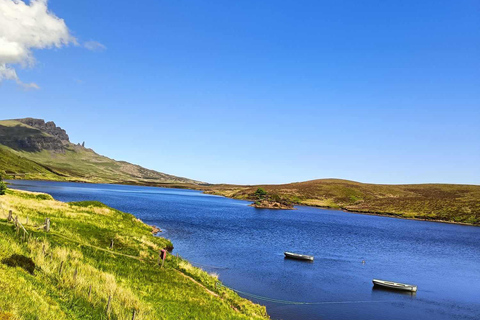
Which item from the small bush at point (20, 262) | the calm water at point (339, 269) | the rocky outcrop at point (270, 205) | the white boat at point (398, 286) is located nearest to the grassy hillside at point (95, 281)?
the small bush at point (20, 262)

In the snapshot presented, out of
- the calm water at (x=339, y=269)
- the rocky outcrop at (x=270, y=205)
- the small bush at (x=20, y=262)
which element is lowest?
the calm water at (x=339, y=269)

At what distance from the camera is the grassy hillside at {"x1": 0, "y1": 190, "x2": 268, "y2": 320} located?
1858cm

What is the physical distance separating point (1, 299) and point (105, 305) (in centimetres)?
628

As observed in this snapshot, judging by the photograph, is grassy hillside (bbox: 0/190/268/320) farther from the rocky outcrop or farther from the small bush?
the rocky outcrop

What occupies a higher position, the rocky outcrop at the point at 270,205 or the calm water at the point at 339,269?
the rocky outcrop at the point at 270,205

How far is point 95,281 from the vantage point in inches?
952

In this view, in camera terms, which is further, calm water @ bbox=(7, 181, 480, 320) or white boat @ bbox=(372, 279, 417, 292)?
white boat @ bbox=(372, 279, 417, 292)

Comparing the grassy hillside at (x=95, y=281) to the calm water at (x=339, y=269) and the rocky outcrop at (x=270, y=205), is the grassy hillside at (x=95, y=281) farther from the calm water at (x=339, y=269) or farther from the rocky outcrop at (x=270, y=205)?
the rocky outcrop at (x=270, y=205)

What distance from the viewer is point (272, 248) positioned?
72.6m

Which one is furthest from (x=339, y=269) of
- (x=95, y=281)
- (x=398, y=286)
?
(x=95, y=281)

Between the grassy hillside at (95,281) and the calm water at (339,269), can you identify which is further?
the calm water at (339,269)

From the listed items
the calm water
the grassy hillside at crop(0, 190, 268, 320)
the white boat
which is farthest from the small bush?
the white boat

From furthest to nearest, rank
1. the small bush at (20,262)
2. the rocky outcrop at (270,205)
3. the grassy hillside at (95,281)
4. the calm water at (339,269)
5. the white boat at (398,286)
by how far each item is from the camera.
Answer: the rocky outcrop at (270,205) → the white boat at (398,286) → the calm water at (339,269) → the small bush at (20,262) → the grassy hillside at (95,281)

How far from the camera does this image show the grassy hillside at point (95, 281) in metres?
18.6
